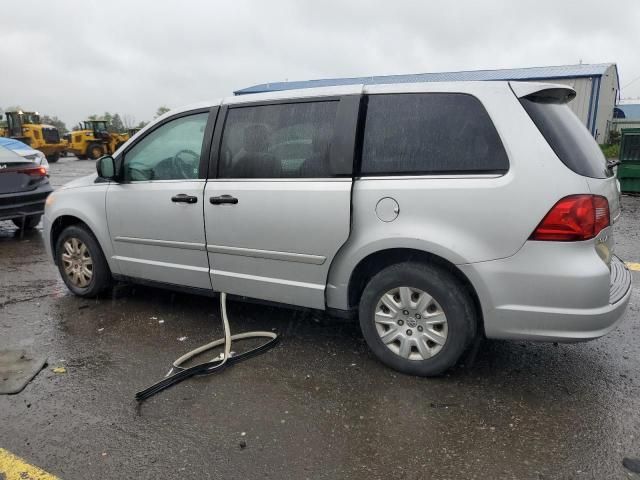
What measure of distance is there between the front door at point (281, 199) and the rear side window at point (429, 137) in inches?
6.4

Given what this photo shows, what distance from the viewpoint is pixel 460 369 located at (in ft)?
10.8

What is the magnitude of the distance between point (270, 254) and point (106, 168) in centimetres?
172

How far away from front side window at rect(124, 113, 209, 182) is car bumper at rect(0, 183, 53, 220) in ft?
13.1

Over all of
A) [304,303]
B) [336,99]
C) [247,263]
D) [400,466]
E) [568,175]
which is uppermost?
[336,99]

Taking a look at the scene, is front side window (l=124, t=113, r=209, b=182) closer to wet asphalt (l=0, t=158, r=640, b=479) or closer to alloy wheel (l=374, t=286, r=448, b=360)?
wet asphalt (l=0, t=158, r=640, b=479)

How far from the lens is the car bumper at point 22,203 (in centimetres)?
718

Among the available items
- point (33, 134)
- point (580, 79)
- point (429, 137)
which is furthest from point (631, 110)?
point (429, 137)

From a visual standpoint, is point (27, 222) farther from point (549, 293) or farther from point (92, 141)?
point (92, 141)

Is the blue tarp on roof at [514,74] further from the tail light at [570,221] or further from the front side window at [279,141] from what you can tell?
the tail light at [570,221]

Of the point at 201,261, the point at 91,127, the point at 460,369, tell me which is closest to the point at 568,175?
the point at 460,369

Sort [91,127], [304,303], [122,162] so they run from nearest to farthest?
[304,303] < [122,162] < [91,127]

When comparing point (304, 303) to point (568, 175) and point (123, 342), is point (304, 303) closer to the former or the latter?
point (123, 342)

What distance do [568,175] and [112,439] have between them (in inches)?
109

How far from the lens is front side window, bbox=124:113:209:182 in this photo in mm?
3938
